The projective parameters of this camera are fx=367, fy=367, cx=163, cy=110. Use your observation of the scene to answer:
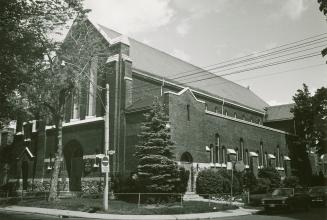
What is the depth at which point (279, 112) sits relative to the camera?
55281mm

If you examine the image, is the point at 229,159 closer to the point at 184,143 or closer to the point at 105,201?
the point at 184,143

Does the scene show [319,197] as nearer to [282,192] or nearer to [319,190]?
[319,190]

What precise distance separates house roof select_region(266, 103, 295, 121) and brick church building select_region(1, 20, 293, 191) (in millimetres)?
8610

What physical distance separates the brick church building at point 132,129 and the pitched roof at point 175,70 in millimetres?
178

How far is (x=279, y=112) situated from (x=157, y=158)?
113ft

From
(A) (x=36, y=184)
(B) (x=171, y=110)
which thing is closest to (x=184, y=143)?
(B) (x=171, y=110)

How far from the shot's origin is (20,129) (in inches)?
1714

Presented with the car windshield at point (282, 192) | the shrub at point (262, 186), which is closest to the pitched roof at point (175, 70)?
the shrub at point (262, 186)

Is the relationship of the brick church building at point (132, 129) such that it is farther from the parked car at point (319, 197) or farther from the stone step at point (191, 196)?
the parked car at point (319, 197)

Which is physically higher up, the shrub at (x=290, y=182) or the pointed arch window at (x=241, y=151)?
the pointed arch window at (x=241, y=151)

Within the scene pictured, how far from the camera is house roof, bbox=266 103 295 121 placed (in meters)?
54.1

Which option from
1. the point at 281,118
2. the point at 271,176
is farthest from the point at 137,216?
the point at 281,118

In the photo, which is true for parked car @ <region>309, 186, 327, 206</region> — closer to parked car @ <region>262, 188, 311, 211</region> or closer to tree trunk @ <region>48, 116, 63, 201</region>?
parked car @ <region>262, 188, 311, 211</region>

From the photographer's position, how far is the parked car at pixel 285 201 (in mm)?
22453
